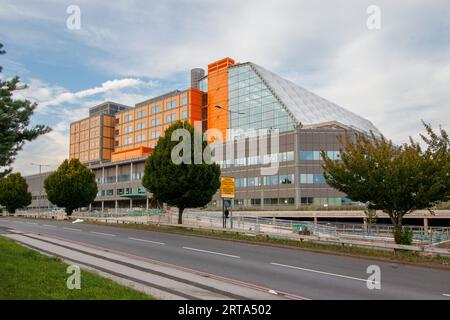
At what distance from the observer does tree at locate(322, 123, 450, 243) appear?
18844 millimetres

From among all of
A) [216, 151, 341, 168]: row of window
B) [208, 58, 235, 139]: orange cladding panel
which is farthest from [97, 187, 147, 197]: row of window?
[216, 151, 341, 168]: row of window

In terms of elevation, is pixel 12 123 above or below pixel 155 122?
below

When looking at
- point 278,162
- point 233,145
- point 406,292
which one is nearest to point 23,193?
point 233,145

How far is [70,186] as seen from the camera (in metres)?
51.5

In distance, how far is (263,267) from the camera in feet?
48.0

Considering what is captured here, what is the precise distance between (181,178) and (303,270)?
61.7 feet

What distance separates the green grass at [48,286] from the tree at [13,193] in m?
72.0

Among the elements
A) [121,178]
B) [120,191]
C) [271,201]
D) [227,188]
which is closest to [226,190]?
[227,188]

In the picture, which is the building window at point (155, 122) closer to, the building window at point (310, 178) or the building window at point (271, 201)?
the building window at point (271, 201)

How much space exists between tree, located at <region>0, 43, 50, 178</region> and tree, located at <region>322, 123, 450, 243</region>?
1420cm

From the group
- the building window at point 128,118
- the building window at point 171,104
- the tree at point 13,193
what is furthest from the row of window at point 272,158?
the building window at point 128,118

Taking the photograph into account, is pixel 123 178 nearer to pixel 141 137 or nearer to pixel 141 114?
pixel 141 137
